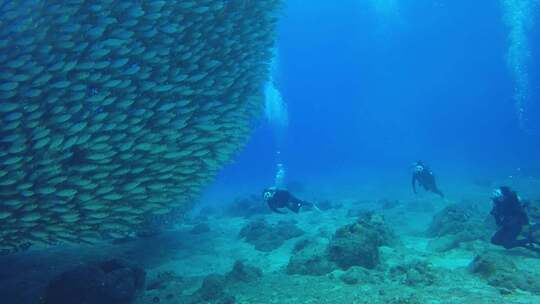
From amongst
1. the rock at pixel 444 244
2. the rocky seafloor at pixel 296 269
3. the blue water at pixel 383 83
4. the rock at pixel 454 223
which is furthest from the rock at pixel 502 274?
the blue water at pixel 383 83

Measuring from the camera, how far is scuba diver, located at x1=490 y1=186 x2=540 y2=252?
922 centimetres

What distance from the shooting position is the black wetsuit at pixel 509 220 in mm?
9242

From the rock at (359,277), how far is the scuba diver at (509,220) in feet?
11.2

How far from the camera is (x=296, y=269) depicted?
8391 mm

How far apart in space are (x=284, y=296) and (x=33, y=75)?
4.76 meters

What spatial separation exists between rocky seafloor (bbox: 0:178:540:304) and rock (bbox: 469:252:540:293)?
2 centimetres

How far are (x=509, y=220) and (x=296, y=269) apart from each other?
4558mm

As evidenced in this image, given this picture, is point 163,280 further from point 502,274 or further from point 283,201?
point 502,274

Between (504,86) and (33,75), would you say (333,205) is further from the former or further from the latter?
(504,86)

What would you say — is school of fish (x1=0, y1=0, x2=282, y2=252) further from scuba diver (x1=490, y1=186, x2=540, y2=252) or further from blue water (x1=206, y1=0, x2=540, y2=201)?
blue water (x1=206, y1=0, x2=540, y2=201)

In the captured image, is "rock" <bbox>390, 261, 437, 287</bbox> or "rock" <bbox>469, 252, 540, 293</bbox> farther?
"rock" <bbox>390, 261, 437, 287</bbox>

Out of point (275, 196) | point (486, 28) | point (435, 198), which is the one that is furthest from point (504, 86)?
point (275, 196)

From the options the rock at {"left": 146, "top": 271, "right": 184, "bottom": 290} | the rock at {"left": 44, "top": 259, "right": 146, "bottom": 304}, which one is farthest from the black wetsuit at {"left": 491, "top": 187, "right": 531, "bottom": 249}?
the rock at {"left": 44, "top": 259, "right": 146, "bottom": 304}

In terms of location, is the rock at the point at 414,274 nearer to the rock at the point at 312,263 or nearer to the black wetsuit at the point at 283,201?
the rock at the point at 312,263
